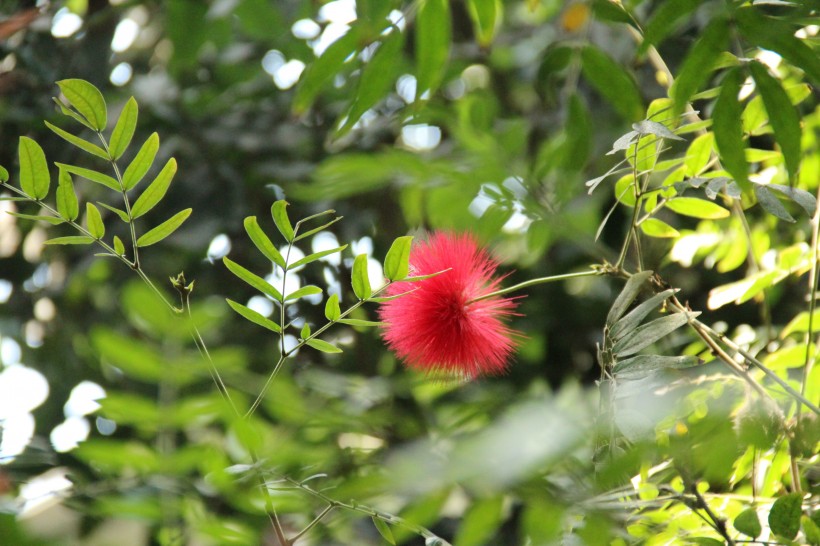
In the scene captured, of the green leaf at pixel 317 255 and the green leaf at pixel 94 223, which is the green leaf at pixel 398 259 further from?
the green leaf at pixel 94 223

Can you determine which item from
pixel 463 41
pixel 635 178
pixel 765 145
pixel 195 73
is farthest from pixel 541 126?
pixel 635 178

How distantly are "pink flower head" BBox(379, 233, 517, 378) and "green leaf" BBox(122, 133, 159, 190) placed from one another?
7.1 inches

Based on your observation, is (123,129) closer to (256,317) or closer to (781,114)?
(256,317)

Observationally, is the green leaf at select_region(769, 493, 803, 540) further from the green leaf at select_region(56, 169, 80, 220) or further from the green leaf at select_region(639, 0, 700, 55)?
the green leaf at select_region(56, 169, 80, 220)

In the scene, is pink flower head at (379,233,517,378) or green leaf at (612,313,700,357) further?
pink flower head at (379,233,517,378)

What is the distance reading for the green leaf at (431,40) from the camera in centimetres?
54

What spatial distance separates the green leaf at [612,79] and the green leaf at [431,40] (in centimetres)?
11

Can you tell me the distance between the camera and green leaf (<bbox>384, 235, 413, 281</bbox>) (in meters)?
0.42

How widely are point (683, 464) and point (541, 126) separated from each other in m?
0.86

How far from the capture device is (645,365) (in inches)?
15.7

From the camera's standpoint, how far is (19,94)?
102 cm

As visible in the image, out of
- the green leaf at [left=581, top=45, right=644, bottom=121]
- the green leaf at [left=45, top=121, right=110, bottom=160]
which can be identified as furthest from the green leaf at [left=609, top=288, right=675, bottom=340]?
the green leaf at [left=45, top=121, right=110, bottom=160]

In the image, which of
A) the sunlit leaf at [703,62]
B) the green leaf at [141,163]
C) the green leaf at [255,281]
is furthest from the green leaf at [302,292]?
the sunlit leaf at [703,62]

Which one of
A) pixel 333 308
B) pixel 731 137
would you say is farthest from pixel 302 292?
pixel 731 137
